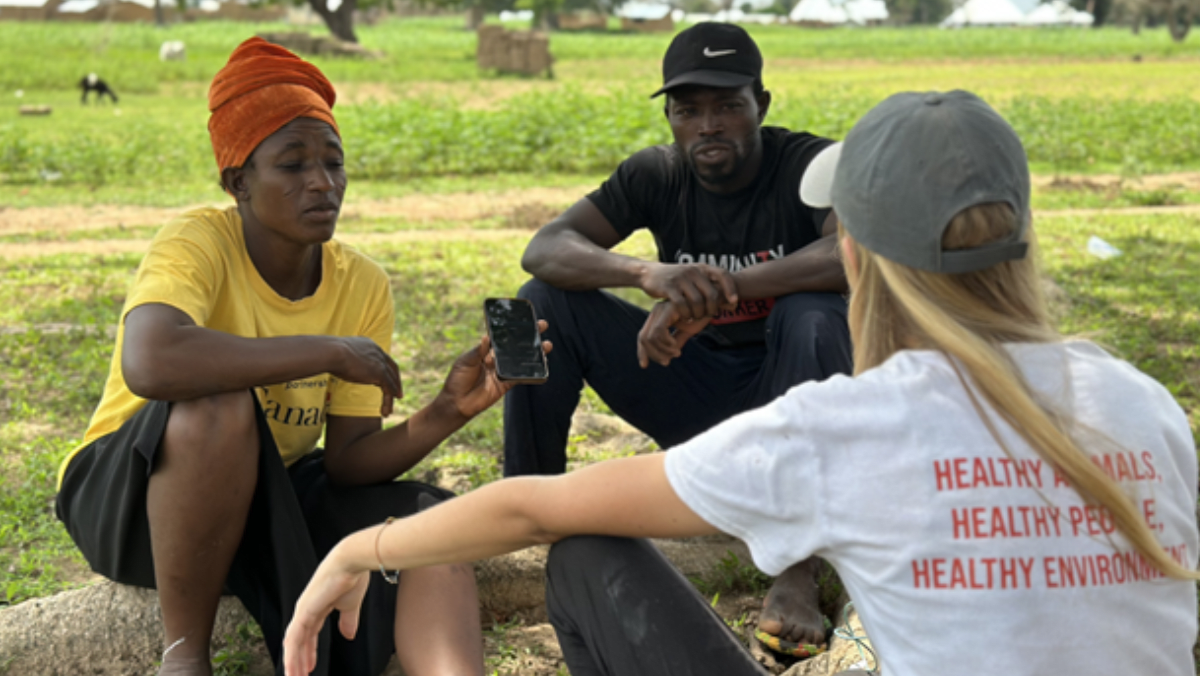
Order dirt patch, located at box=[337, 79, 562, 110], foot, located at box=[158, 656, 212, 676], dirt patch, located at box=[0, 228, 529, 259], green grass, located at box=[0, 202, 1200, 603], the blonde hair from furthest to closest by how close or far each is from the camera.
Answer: dirt patch, located at box=[337, 79, 562, 110], dirt patch, located at box=[0, 228, 529, 259], green grass, located at box=[0, 202, 1200, 603], foot, located at box=[158, 656, 212, 676], the blonde hair

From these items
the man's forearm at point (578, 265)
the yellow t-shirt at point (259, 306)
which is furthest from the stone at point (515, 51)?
the yellow t-shirt at point (259, 306)

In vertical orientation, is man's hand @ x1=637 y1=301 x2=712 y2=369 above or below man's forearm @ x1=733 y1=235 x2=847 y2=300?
below

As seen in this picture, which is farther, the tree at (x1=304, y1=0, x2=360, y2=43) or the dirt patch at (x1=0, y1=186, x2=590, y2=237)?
the tree at (x1=304, y1=0, x2=360, y2=43)

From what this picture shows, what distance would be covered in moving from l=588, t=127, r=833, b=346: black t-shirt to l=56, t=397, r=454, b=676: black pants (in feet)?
3.46

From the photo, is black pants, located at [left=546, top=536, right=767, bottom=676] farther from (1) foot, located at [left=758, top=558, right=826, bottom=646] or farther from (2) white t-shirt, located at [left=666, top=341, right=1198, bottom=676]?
(1) foot, located at [left=758, top=558, right=826, bottom=646]

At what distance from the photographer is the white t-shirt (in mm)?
1367

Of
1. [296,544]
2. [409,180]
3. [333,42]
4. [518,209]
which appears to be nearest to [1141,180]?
[518,209]

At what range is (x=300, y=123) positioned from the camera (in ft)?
9.00

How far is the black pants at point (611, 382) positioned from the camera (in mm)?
3127

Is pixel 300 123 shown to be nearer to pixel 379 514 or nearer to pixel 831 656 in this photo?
pixel 379 514

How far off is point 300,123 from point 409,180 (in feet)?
28.1

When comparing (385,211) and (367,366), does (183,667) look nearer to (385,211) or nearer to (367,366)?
(367,366)

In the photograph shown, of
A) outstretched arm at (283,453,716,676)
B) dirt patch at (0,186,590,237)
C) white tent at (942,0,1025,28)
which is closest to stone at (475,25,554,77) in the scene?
dirt patch at (0,186,590,237)

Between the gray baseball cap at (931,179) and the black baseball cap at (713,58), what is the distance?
1.75 meters
